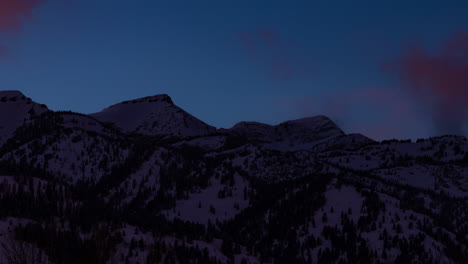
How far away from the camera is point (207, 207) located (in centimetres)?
9994

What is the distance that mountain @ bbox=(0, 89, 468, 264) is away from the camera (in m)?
55.5

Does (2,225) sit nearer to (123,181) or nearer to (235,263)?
(235,263)

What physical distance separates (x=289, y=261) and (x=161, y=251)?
2537 cm

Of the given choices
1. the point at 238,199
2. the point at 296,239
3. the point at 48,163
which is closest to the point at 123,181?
the point at 48,163

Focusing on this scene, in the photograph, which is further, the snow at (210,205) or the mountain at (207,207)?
the snow at (210,205)

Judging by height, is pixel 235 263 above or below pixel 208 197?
Result: below

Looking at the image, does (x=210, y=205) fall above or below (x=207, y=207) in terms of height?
above

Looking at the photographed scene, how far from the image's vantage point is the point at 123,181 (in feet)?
383

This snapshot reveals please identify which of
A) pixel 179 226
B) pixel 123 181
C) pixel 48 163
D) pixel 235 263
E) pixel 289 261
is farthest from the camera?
pixel 48 163

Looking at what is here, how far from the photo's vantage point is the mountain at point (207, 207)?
55531 mm

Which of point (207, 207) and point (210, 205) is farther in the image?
point (210, 205)

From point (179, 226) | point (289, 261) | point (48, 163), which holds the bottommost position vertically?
point (289, 261)

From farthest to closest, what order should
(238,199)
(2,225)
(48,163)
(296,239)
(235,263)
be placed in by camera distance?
(48,163) → (238,199) → (296,239) → (235,263) → (2,225)

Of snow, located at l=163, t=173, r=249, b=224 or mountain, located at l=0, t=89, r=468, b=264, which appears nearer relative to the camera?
mountain, located at l=0, t=89, r=468, b=264
